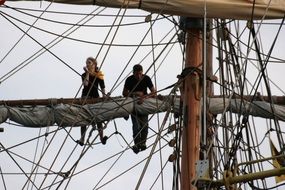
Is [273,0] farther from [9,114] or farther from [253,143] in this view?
[9,114]

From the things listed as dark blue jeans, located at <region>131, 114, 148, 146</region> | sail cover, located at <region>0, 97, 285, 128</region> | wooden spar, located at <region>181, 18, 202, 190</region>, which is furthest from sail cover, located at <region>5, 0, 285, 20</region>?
sail cover, located at <region>0, 97, 285, 128</region>

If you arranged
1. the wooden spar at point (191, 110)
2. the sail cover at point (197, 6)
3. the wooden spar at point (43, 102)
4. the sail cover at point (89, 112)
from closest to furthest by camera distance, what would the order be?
the wooden spar at point (191, 110), the sail cover at point (197, 6), the sail cover at point (89, 112), the wooden spar at point (43, 102)

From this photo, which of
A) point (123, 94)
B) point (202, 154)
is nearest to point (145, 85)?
point (123, 94)

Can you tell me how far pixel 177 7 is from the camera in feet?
36.3

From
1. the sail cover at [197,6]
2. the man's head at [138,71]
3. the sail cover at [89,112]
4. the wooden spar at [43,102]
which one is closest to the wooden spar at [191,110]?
the sail cover at [197,6]

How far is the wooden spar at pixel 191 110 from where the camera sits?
1023cm

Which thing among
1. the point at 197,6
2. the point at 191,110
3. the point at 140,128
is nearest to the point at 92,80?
the point at 140,128

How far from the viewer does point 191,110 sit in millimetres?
10625

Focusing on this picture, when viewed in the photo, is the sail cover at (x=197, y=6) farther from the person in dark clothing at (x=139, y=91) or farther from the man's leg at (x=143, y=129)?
the man's leg at (x=143, y=129)

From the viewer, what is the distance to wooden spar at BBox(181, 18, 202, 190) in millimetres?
10226

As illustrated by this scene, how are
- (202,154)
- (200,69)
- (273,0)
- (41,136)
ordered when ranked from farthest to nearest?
(41,136) < (273,0) < (200,69) < (202,154)

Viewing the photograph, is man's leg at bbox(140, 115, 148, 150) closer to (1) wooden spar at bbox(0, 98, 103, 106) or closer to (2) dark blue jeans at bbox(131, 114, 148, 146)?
(2) dark blue jeans at bbox(131, 114, 148, 146)

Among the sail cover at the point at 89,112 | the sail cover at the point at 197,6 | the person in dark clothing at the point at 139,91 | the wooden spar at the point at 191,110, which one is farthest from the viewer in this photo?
the sail cover at the point at 89,112

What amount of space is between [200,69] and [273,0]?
1464 millimetres
